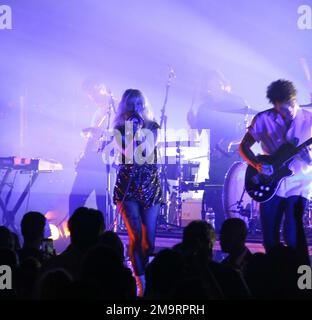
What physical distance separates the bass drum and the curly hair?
2.71 metres

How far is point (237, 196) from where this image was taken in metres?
8.38

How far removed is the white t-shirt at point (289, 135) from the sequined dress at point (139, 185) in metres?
0.99

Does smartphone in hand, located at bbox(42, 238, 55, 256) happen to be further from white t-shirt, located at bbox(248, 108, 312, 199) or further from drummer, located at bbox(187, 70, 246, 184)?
A: drummer, located at bbox(187, 70, 246, 184)

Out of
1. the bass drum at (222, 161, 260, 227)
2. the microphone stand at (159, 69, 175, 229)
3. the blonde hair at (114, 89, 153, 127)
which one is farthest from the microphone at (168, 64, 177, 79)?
the blonde hair at (114, 89, 153, 127)

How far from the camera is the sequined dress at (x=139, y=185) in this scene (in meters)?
5.43

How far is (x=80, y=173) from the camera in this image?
28.1ft

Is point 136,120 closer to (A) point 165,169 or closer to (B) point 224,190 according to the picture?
(B) point 224,190

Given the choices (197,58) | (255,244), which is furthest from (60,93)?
(255,244)

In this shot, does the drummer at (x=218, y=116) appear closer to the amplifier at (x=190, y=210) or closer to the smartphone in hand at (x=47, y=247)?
the amplifier at (x=190, y=210)

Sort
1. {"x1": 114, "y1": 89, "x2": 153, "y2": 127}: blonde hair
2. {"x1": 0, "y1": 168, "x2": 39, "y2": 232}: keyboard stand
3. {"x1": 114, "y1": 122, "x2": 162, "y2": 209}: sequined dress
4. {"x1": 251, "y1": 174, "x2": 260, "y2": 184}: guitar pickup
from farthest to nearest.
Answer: {"x1": 0, "y1": 168, "x2": 39, "y2": 232}: keyboard stand < {"x1": 114, "y1": 89, "x2": 153, "y2": 127}: blonde hair < {"x1": 251, "y1": 174, "x2": 260, "y2": 184}: guitar pickup < {"x1": 114, "y1": 122, "x2": 162, "y2": 209}: sequined dress

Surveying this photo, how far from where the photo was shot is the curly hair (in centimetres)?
553

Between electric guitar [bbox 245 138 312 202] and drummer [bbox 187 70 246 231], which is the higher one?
drummer [bbox 187 70 246 231]

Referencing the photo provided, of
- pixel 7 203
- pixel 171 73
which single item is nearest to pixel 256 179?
pixel 171 73

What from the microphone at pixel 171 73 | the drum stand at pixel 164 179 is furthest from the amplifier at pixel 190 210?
the microphone at pixel 171 73
